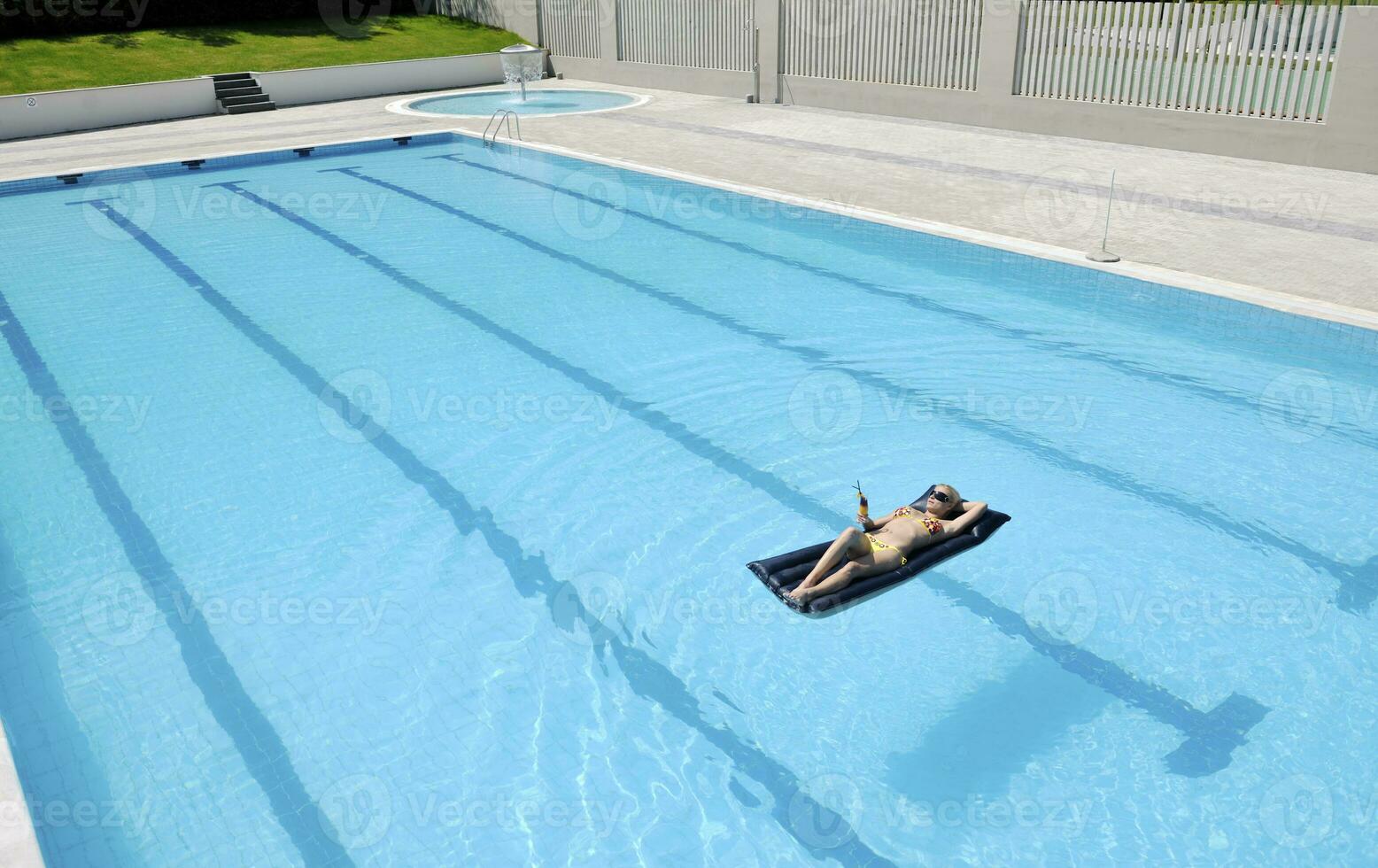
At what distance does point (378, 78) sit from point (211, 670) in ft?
63.7

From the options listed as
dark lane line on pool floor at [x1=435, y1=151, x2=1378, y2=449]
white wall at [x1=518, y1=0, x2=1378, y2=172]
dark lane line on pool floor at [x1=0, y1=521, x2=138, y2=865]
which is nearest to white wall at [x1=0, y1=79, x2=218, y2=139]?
white wall at [x1=518, y1=0, x2=1378, y2=172]

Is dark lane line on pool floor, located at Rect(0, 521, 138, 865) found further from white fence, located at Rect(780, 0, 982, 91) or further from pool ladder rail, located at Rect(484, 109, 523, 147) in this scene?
white fence, located at Rect(780, 0, 982, 91)

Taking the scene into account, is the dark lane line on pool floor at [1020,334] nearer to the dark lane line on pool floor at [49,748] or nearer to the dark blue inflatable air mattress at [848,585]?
the dark blue inflatable air mattress at [848,585]

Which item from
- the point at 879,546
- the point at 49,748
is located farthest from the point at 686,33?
the point at 49,748

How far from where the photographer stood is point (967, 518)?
525cm

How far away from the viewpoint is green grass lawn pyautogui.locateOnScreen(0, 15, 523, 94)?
1995cm

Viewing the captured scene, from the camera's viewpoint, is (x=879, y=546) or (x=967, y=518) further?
(x=967, y=518)

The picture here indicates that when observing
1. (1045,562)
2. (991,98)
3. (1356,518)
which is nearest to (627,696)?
(1045,562)

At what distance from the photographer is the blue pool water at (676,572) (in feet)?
13.9

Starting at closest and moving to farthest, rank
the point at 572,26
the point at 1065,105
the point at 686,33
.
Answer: the point at 1065,105 < the point at 686,33 < the point at 572,26

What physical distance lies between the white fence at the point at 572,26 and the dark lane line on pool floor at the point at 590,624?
51.6 ft

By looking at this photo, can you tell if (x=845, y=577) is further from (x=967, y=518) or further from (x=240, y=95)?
(x=240, y=95)

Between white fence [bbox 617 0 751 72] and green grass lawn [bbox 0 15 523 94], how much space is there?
420 cm

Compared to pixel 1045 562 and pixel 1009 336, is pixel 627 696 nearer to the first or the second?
pixel 1045 562
